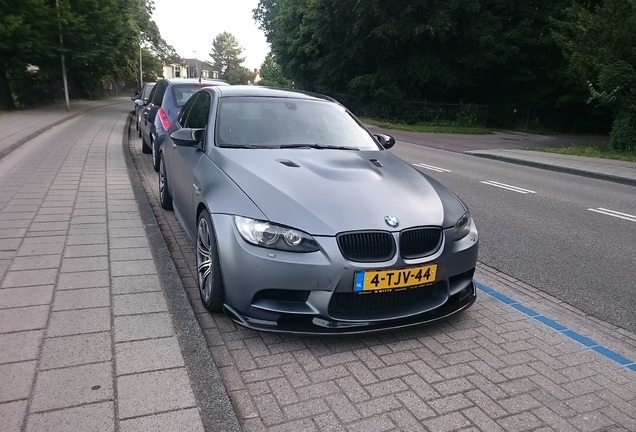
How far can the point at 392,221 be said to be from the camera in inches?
127

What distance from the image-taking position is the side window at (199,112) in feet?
16.0

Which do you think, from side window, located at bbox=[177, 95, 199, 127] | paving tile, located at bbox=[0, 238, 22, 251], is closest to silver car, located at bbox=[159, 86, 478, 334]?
side window, located at bbox=[177, 95, 199, 127]

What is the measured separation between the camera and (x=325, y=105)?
5141 millimetres

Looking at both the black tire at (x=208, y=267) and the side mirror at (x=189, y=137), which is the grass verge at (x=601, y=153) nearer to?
the side mirror at (x=189, y=137)

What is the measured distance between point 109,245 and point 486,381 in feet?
12.4

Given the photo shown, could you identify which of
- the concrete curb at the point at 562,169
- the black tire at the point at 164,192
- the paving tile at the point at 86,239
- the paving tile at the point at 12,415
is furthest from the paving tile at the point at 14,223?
the concrete curb at the point at 562,169

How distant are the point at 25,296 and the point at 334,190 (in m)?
2.49

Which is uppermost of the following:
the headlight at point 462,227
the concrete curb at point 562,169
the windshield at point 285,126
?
the windshield at point 285,126

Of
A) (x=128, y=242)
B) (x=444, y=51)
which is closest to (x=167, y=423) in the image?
(x=128, y=242)

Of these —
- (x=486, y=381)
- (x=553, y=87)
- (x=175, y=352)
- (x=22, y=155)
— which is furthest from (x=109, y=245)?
(x=553, y=87)

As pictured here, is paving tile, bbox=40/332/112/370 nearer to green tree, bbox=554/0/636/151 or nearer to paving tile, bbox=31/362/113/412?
paving tile, bbox=31/362/113/412

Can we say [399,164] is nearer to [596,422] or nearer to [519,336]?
[519,336]

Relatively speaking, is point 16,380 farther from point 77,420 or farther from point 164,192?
point 164,192

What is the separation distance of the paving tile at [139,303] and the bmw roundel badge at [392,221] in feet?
5.71
